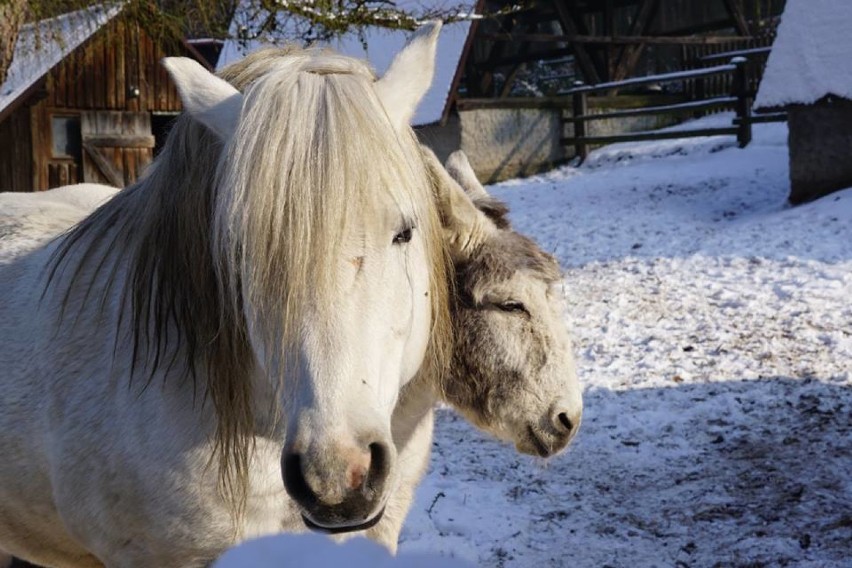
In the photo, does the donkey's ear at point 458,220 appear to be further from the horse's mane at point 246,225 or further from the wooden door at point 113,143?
the wooden door at point 113,143

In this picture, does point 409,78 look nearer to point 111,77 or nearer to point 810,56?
point 810,56

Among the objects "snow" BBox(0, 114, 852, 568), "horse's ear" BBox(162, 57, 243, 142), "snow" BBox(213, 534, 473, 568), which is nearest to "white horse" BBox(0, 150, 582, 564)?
"snow" BBox(0, 114, 852, 568)

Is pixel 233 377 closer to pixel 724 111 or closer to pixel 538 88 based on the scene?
pixel 724 111

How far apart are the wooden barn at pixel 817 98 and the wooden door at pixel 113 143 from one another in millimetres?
10291

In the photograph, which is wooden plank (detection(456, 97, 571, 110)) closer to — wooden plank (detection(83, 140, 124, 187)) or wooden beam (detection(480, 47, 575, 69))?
wooden beam (detection(480, 47, 575, 69))

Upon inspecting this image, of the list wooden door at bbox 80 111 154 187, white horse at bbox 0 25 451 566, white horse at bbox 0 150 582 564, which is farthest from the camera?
wooden door at bbox 80 111 154 187

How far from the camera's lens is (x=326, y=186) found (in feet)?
6.30

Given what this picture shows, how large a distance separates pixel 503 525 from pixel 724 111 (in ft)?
55.1

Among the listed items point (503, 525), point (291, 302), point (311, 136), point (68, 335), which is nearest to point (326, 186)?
point (311, 136)

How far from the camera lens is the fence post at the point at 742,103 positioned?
16.0 meters

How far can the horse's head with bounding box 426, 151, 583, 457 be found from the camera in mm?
3199

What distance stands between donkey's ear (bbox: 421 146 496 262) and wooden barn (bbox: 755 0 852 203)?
981 cm

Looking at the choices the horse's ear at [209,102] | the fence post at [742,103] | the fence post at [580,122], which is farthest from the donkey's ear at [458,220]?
the fence post at [580,122]

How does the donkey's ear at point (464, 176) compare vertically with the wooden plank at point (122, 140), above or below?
below
